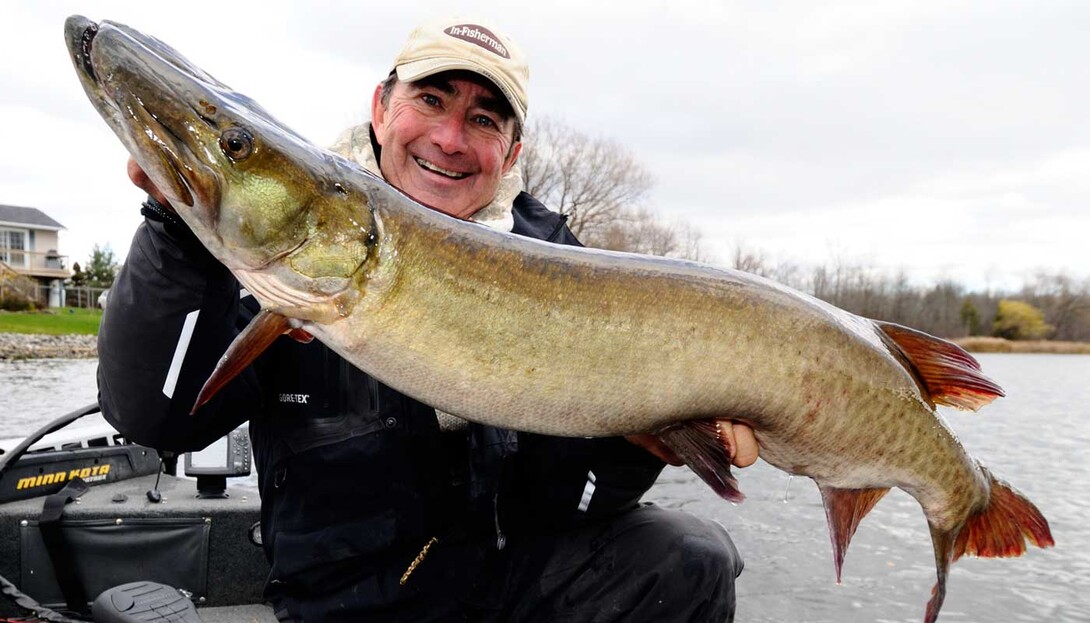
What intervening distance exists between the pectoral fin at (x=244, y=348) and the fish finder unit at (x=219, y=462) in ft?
7.10

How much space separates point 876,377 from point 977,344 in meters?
58.5

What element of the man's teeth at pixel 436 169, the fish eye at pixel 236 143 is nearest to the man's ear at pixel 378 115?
the man's teeth at pixel 436 169

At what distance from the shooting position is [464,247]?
189 cm

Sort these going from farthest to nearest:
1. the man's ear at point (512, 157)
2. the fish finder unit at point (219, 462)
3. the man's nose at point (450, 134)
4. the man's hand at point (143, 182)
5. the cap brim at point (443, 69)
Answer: the fish finder unit at point (219, 462) < the man's ear at point (512, 157) < the man's nose at point (450, 134) < the cap brim at point (443, 69) < the man's hand at point (143, 182)

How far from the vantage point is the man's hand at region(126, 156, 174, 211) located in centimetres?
186

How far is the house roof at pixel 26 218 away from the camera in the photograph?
53656 mm

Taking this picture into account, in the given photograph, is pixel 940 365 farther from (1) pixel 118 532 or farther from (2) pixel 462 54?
(1) pixel 118 532

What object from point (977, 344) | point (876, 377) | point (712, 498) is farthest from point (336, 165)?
point (977, 344)

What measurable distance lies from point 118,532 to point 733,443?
9.39 ft

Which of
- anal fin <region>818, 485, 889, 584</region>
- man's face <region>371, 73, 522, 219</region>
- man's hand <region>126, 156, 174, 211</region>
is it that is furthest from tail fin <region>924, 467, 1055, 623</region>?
man's hand <region>126, 156, 174, 211</region>

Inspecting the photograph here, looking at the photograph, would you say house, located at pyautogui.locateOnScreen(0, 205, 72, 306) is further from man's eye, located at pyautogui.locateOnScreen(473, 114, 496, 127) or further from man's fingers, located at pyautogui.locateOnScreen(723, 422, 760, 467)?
man's fingers, located at pyautogui.locateOnScreen(723, 422, 760, 467)

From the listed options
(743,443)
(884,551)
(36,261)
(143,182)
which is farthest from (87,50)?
(36,261)

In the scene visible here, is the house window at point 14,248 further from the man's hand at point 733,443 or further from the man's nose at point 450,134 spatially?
the man's hand at point 733,443

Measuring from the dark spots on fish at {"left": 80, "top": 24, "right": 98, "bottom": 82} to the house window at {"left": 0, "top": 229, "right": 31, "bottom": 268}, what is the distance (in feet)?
201
